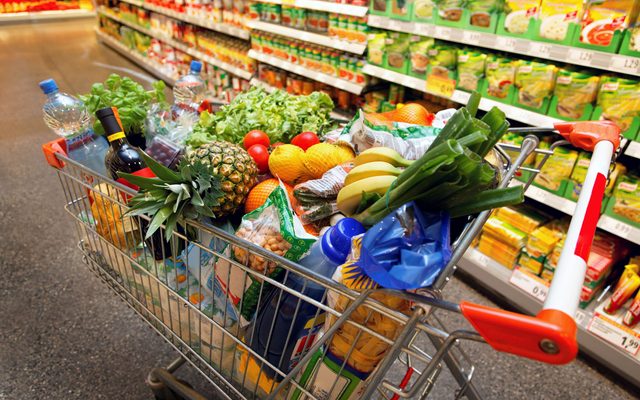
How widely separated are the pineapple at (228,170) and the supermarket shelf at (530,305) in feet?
5.13

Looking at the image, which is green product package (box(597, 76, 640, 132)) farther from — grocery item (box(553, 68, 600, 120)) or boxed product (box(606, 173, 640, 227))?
boxed product (box(606, 173, 640, 227))

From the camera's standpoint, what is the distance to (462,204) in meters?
0.66

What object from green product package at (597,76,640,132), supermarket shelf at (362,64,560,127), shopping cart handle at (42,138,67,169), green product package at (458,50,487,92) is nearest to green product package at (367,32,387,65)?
supermarket shelf at (362,64,560,127)

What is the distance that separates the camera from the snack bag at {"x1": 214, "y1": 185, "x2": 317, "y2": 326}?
812mm

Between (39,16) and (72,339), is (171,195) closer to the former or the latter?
(72,339)

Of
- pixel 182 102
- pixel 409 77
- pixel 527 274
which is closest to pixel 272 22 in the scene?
pixel 409 77

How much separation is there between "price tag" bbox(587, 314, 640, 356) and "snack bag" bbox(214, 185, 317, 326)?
5.20ft

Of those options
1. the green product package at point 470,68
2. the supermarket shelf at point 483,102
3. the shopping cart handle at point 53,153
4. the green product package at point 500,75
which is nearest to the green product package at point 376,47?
the supermarket shelf at point 483,102

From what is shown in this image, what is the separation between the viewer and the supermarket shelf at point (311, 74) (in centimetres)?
285

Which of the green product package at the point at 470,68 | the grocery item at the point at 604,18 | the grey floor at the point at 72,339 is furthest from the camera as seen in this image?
the green product package at the point at 470,68

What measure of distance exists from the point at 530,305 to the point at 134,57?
6.49 m

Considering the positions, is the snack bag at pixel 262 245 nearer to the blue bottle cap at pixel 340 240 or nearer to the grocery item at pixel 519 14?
the blue bottle cap at pixel 340 240

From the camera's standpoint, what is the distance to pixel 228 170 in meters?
0.97

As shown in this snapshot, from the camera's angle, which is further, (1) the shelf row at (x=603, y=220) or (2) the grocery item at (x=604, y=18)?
(1) the shelf row at (x=603, y=220)
